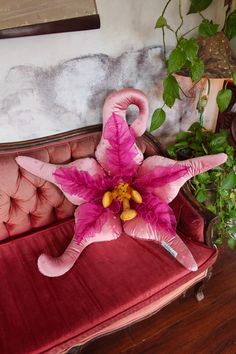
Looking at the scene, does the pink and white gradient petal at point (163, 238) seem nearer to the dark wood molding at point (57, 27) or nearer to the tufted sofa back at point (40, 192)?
the tufted sofa back at point (40, 192)

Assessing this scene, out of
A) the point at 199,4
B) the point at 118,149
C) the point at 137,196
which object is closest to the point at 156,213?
the point at 137,196

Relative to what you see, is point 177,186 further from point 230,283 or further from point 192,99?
point 230,283

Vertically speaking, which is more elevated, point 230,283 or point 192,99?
point 192,99

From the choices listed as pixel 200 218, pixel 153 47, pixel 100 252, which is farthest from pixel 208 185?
pixel 153 47

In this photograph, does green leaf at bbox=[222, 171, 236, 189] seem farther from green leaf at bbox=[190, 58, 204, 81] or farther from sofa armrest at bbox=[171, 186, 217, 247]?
green leaf at bbox=[190, 58, 204, 81]

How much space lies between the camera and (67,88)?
1.39m

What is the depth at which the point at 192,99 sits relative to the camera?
1763 millimetres

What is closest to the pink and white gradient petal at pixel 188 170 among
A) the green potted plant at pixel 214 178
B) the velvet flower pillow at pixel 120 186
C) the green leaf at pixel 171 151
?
the velvet flower pillow at pixel 120 186

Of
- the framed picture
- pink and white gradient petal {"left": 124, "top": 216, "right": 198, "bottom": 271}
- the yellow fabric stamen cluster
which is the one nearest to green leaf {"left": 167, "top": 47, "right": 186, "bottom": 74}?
the framed picture

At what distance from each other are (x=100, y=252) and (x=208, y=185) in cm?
68

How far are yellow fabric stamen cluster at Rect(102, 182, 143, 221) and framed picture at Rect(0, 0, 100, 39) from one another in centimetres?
73

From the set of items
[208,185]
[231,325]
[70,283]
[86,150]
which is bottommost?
[231,325]

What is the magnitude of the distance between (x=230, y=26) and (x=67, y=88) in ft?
2.65

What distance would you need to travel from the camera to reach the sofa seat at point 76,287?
1060 mm
